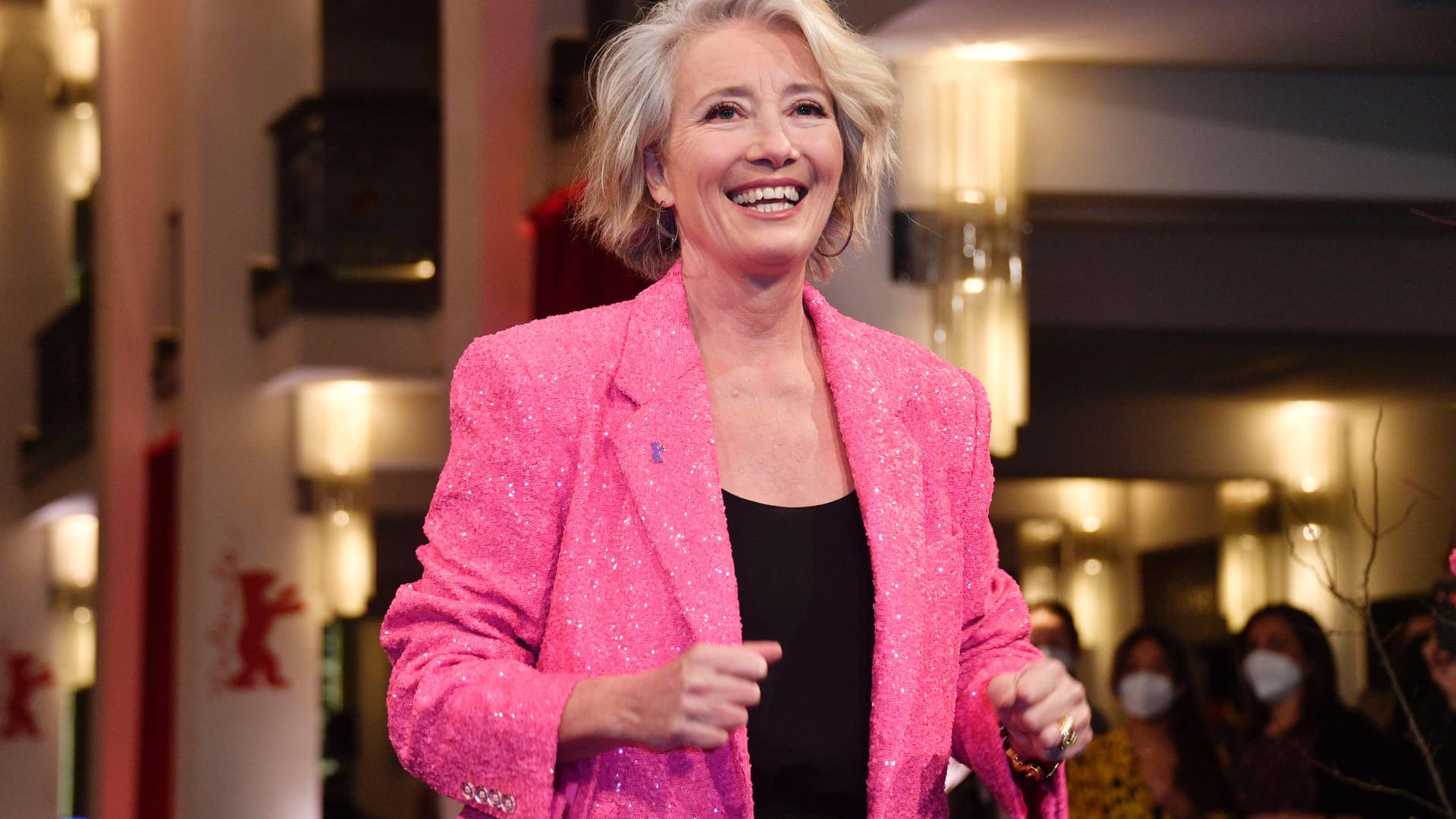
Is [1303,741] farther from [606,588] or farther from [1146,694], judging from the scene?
[606,588]

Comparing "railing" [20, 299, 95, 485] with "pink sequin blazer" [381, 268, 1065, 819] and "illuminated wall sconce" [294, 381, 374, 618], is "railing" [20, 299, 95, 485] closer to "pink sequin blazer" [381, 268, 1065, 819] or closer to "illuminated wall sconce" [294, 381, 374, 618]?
"illuminated wall sconce" [294, 381, 374, 618]

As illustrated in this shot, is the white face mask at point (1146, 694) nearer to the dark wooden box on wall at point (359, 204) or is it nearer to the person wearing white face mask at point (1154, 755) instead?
the person wearing white face mask at point (1154, 755)

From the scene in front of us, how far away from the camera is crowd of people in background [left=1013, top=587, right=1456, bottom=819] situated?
371cm

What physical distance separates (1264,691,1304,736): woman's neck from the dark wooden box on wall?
5076mm

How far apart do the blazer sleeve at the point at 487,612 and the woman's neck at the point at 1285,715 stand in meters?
2.96

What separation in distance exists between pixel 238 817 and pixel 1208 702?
584 cm

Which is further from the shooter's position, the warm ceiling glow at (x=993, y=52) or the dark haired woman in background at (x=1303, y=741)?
the warm ceiling glow at (x=993, y=52)

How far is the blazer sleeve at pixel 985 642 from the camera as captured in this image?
1540 mm

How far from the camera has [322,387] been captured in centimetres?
873

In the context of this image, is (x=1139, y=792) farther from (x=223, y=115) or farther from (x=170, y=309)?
(x=170, y=309)

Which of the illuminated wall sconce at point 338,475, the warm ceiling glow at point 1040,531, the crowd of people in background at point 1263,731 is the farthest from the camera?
the illuminated wall sconce at point 338,475

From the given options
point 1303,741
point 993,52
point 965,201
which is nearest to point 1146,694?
point 1303,741

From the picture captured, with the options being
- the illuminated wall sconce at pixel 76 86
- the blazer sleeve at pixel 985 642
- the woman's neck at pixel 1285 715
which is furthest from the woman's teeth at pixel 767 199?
the illuminated wall sconce at pixel 76 86

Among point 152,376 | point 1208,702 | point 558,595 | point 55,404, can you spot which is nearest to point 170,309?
point 152,376
